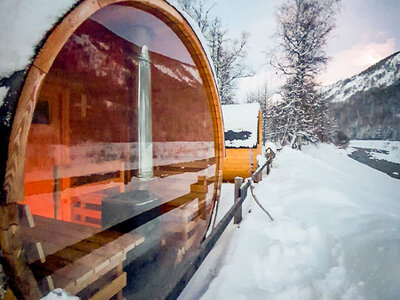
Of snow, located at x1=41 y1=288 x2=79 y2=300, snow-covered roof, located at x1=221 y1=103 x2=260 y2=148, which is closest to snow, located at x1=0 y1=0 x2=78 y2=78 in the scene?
snow, located at x1=41 y1=288 x2=79 y2=300

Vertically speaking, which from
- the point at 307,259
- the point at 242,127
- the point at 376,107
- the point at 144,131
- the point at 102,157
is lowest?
the point at 307,259

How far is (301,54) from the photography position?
17891 mm

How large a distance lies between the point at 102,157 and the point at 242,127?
6.97 meters

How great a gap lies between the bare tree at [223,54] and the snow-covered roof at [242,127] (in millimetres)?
8827

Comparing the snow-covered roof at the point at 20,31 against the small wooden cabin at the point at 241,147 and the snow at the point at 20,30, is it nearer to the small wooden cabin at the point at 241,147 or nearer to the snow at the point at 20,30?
the snow at the point at 20,30

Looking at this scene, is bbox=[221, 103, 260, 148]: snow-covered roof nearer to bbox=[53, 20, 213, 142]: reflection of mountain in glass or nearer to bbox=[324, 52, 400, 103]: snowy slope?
bbox=[53, 20, 213, 142]: reflection of mountain in glass

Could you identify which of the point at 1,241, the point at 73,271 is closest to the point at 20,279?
the point at 1,241

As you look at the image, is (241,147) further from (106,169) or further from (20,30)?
(20,30)

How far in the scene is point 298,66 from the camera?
59.7 ft

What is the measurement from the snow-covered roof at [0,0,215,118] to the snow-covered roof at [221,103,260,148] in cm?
842

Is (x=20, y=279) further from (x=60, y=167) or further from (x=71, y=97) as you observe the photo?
(x=71, y=97)

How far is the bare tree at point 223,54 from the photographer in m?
19.0

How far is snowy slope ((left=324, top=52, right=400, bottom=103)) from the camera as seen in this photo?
73.5m

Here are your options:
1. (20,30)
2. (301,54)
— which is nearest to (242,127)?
(20,30)
